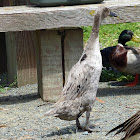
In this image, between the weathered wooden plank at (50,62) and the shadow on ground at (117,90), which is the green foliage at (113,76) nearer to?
the shadow on ground at (117,90)

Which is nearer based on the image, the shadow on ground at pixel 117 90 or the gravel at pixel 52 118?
the gravel at pixel 52 118

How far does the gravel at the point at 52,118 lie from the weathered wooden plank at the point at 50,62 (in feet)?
0.82

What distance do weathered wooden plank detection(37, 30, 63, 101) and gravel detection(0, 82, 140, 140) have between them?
250mm

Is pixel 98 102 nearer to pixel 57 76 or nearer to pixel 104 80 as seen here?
pixel 57 76

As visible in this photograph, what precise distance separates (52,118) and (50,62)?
3.20ft

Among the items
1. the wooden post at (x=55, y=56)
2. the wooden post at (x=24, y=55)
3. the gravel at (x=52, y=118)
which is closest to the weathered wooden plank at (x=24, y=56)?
the wooden post at (x=24, y=55)

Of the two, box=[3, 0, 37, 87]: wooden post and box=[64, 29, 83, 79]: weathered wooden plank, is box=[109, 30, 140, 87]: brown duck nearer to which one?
box=[64, 29, 83, 79]: weathered wooden plank

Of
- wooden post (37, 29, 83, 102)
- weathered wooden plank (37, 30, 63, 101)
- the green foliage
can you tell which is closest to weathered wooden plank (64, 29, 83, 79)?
wooden post (37, 29, 83, 102)

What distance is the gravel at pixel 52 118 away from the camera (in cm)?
408

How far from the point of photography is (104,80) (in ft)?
22.4

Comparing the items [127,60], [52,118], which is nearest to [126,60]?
[127,60]

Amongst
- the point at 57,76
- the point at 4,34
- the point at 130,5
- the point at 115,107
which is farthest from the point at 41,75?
the point at 4,34

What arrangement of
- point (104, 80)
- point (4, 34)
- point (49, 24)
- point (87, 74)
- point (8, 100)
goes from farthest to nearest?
1. point (4, 34)
2. point (104, 80)
3. point (8, 100)
4. point (49, 24)
5. point (87, 74)

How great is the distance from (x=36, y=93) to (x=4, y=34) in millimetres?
2088
